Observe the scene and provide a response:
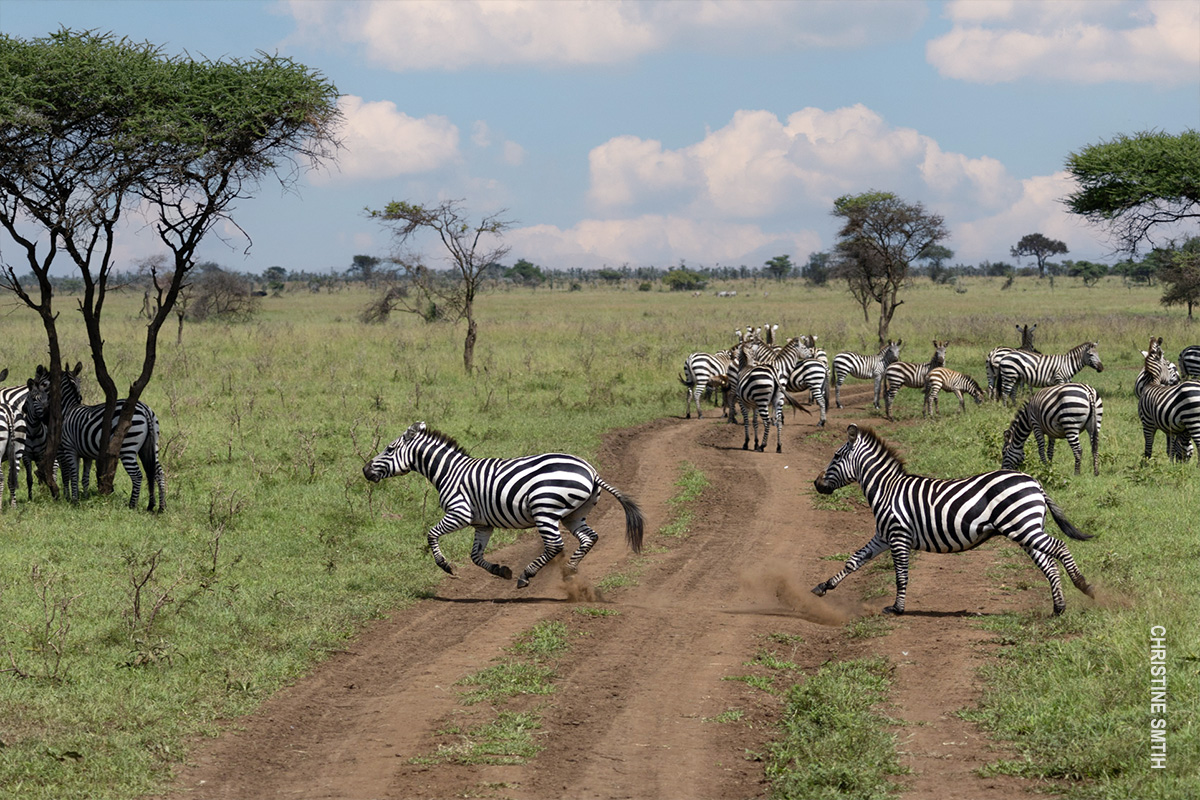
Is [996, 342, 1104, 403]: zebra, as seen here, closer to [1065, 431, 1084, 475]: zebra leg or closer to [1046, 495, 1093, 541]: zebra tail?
[1065, 431, 1084, 475]: zebra leg

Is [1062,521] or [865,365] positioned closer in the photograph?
[1062,521]

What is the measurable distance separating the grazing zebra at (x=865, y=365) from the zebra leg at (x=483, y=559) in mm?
16091

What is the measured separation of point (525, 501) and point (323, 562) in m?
2.74

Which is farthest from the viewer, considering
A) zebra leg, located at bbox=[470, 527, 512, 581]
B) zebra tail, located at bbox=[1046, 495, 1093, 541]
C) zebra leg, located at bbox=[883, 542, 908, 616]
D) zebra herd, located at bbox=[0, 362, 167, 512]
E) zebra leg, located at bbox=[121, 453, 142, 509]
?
zebra leg, located at bbox=[121, 453, 142, 509]

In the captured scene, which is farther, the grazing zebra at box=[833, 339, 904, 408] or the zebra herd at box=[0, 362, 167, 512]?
the grazing zebra at box=[833, 339, 904, 408]

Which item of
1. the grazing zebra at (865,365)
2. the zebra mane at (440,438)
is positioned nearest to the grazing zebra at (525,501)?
the zebra mane at (440,438)

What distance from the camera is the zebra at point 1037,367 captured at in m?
22.6

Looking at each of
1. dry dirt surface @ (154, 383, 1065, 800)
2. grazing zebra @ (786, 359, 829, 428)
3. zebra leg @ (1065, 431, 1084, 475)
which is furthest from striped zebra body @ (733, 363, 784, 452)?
dry dirt surface @ (154, 383, 1065, 800)

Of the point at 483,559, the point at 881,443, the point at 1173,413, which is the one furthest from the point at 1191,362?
the point at 483,559

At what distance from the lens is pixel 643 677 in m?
7.89

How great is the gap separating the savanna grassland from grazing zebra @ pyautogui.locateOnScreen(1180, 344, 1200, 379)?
5.68ft

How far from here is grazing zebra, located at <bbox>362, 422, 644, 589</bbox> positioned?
10273mm

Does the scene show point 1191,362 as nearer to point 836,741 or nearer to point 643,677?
point 643,677

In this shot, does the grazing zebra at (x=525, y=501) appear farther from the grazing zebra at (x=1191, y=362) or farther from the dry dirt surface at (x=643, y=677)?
the grazing zebra at (x=1191, y=362)
